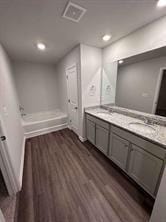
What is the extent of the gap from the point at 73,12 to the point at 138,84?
1596 millimetres

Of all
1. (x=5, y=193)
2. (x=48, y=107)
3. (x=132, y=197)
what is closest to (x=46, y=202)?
(x=5, y=193)

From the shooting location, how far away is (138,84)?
1872 millimetres

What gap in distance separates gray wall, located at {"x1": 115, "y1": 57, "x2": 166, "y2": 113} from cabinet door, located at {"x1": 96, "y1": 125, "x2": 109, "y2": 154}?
805mm

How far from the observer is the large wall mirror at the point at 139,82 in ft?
5.10

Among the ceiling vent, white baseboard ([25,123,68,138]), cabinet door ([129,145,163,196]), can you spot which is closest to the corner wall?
the ceiling vent

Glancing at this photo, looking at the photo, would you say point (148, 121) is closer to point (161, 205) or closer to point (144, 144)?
point (144, 144)

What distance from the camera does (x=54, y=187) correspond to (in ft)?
4.84

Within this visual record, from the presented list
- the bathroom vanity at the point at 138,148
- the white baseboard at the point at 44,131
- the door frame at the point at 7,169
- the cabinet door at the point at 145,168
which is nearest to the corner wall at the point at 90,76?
the bathroom vanity at the point at 138,148

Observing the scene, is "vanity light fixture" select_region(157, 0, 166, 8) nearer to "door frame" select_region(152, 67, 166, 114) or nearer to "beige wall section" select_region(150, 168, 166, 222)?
"door frame" select_region(152, 67, 166, 114)

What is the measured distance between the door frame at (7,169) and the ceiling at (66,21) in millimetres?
1464

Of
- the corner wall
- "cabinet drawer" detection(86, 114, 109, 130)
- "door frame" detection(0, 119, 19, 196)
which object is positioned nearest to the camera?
"door frame" detection(0, 119, 19, 196)

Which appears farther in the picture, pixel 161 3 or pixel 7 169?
pixel 7 169

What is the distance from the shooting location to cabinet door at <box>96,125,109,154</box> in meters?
1.87

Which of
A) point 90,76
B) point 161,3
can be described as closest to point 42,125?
point 90,76
